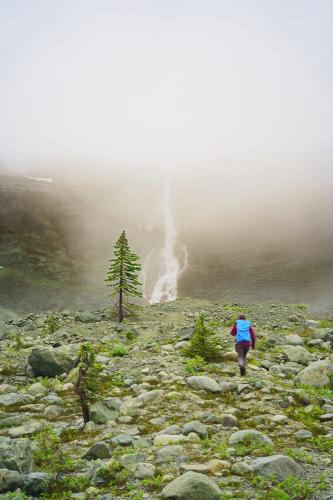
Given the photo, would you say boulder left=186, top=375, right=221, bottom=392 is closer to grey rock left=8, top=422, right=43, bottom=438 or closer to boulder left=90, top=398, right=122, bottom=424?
boulder left=90, top=398, right=122, bottom=424

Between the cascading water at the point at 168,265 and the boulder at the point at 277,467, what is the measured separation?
71777mm

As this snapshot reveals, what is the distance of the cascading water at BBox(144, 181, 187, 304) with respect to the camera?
8325 cm

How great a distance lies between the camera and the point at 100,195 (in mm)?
159125

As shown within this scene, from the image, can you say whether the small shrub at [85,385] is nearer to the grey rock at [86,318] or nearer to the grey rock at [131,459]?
the grey rock at [131,459]

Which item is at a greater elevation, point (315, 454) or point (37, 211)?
point (37, 211)

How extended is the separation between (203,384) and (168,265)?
88940mm

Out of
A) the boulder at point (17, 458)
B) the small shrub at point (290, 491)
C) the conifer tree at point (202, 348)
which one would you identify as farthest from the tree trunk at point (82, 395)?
the conifer tree at point (202, 348)

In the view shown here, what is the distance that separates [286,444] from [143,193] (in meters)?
168

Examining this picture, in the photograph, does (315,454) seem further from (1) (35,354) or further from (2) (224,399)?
(1) (35,354)

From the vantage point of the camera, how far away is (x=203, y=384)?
1244 cm

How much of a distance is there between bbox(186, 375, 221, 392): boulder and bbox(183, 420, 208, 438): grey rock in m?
3.27

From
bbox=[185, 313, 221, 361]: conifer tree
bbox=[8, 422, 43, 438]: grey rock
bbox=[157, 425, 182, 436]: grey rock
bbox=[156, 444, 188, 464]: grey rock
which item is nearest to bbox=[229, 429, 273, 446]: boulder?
bbox=[156, 444, 188, 464]: grey rock

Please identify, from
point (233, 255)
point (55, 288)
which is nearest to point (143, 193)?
point (233, 255)

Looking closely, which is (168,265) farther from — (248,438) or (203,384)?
(248,438)
